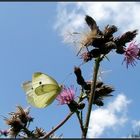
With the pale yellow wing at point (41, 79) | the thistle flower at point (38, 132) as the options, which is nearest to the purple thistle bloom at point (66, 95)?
the pale yellow wing at point (41, 79)

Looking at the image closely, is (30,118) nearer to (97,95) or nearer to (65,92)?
(65,92)

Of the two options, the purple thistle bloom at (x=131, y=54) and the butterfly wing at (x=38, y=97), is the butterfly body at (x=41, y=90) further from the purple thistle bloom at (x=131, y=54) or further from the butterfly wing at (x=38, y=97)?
the purple thistle bloom at (x=131, y=54)

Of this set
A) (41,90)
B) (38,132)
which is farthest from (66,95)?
(38,132)

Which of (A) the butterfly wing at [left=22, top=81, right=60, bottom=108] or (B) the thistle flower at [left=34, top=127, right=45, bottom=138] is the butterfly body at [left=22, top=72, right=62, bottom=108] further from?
(B) the thistle flower at [left=34, top=127, right=45, bottom=138]

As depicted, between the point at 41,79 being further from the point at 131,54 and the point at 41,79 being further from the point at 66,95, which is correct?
the point at 131,54

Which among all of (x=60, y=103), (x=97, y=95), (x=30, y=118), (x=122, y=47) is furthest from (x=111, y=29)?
(x=30, y=118)
